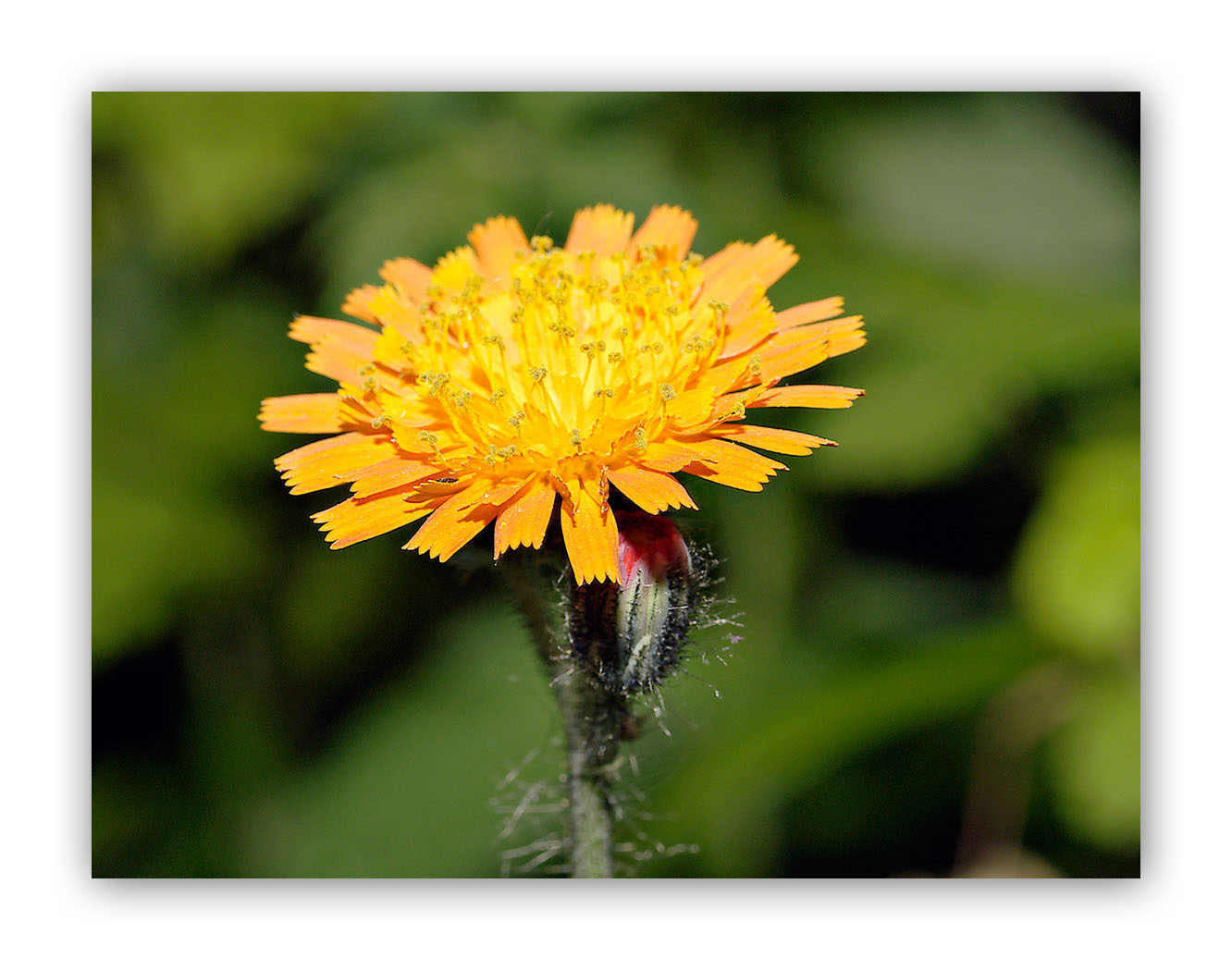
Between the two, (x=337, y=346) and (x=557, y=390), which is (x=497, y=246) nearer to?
(x=337, y=346)

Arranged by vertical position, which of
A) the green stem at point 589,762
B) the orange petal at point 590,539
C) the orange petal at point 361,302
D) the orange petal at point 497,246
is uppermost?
the orange petal at point 497,246

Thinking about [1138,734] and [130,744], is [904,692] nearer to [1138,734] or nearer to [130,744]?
[1138,734]

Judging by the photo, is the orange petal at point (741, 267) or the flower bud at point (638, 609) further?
the orange petal at point (741, 267)

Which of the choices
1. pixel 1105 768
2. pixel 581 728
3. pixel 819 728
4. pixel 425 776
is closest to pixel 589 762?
pixel 581 728

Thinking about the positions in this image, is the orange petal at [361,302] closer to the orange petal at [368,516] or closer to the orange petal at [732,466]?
the orange petal at [368,516]

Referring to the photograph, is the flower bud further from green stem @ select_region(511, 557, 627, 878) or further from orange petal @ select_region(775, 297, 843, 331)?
orange petal @ select_region(775, 297, 843, 331)

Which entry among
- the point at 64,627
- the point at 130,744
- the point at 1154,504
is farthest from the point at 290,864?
the point at 1154,504

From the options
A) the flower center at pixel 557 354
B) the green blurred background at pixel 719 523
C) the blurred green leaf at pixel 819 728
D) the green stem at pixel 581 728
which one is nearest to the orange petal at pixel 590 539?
the flower center at pixel 557 354

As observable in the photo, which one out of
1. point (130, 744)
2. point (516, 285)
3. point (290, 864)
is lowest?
point (290, 864)
